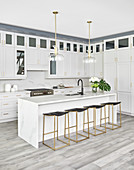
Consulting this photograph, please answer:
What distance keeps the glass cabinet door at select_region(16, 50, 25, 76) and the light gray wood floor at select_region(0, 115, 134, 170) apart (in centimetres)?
222

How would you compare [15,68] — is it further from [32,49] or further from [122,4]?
[122,4]

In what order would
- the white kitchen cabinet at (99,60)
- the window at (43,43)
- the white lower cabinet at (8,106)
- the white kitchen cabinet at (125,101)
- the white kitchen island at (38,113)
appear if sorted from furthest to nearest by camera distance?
the white kitchen cabinet at (99,60)
the window at (43,43)
the white kitchen cabinet at (125,101)
the white lower cabinet at (8,106)
the white kitchen island at (38,113)

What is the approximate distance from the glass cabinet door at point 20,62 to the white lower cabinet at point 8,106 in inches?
26.8

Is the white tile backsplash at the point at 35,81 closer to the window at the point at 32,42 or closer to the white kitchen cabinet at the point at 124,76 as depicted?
the window at the point at 32,42

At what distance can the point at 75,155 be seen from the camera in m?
3.08

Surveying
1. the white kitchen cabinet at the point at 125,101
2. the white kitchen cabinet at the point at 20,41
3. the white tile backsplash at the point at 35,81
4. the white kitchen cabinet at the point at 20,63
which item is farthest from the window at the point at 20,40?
the white kitchen cabinet at the point at 125,101

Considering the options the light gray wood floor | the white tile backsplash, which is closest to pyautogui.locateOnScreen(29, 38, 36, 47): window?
the white tile backsplash

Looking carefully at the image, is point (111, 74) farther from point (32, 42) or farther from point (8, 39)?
point (8, 39)

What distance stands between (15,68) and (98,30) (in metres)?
2.97

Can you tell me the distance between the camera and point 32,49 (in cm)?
588

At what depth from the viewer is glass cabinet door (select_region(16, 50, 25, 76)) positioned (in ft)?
18.3

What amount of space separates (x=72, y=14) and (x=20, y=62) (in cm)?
231

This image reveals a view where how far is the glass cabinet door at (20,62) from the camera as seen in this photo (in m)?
5.57

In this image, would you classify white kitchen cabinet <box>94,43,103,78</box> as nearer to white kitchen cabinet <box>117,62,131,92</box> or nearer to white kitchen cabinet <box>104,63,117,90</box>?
white kitchen cabinet <box>104,63,117,90</box>
